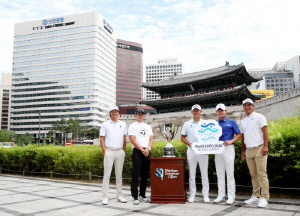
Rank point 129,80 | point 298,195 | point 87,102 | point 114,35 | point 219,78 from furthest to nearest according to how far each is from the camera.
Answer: point 129,80, point 114,35, point 87,102, point 219,78, point 298,195

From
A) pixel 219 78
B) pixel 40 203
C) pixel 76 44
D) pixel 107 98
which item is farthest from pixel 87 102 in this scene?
pixel 40 203

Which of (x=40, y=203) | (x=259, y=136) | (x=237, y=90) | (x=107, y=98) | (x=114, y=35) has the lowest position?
(x=40, y=203)

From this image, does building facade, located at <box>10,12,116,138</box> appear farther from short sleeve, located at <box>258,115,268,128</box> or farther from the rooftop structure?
short sleeve, located at <box>258,115,268,128</box>

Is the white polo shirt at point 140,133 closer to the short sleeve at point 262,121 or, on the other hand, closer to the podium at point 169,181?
the podium at point 169,181

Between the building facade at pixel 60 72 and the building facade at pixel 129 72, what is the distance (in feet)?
90.3

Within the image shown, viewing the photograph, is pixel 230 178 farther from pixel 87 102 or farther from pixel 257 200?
pixel 87 102

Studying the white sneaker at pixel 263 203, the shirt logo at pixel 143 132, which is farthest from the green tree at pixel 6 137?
A: the white sneaker at pixel 263 203

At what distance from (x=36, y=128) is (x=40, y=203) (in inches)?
4000

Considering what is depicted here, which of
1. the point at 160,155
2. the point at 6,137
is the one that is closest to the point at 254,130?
the point at 160,155

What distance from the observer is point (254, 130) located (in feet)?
17.3

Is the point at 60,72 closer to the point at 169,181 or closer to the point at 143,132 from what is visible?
the point at 143,132

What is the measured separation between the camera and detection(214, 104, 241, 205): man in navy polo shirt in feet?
17.6

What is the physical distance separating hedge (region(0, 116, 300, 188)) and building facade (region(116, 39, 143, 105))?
117 metres

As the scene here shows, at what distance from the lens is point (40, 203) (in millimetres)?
5535
